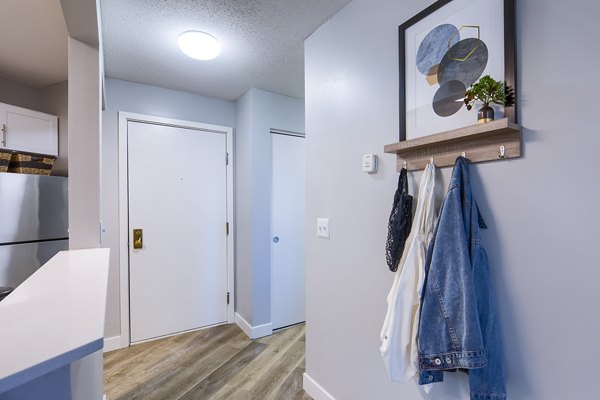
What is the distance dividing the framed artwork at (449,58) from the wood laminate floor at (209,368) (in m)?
1.84

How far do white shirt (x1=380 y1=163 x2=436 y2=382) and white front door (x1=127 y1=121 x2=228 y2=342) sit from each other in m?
2.19

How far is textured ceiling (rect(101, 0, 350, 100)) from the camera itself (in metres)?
1.61

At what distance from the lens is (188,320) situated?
281 cm

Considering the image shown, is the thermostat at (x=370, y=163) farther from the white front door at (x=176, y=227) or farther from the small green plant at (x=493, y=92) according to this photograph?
the white front door at (x=176, y=227)

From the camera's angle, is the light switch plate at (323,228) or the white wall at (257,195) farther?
the white wall at (257,195)

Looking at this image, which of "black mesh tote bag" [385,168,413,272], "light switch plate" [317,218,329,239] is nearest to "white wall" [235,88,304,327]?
"light switch plate" [317,218,329,239]

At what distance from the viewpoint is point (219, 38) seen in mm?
1896

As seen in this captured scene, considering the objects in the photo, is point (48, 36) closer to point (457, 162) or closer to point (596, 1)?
point (457, 162)

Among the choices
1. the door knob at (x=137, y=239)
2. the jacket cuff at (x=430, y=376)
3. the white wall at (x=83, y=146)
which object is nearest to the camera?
the jacket cuff at (x=430, y=376)

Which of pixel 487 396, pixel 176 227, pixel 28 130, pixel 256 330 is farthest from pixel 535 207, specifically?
pixel 28 130

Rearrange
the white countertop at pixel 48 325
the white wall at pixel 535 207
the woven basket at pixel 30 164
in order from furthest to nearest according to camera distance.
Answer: the woven basket at pixel 30 164, the white wall at pixel 535 207, the white countertop at pixel 48 325

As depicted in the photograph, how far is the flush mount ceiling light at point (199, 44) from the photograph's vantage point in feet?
6.00

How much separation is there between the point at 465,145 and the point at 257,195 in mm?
1961

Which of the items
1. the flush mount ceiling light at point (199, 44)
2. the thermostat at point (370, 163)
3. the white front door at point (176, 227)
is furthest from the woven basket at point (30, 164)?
the thermostat at point (370, 163)
